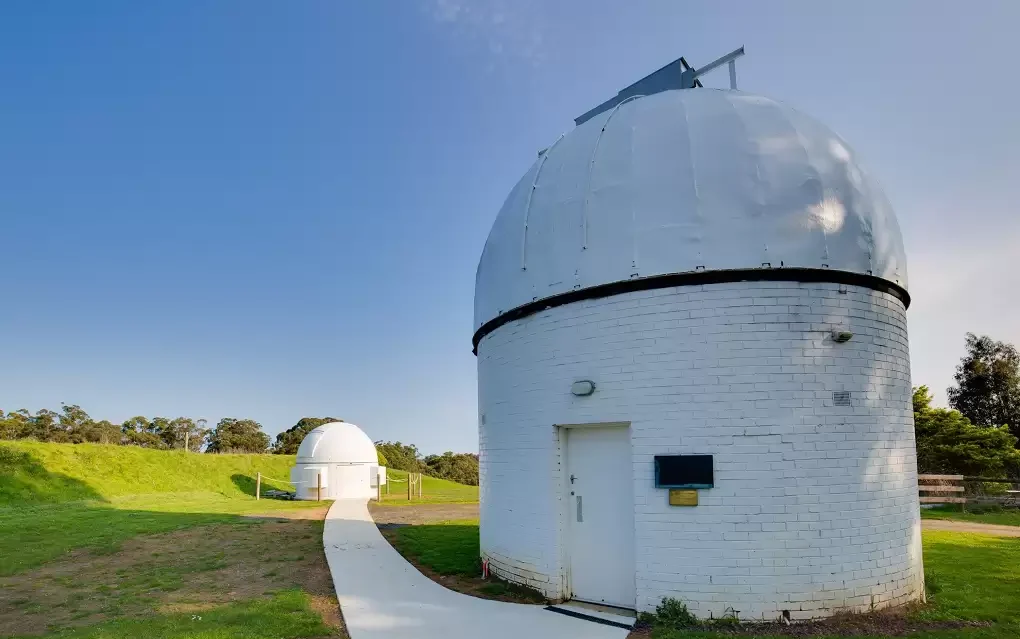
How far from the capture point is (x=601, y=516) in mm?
7520

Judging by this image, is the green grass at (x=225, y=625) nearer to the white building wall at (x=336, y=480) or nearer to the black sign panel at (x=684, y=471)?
the black sign panel at (x=684, y=471)

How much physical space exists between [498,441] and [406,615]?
2784 mm

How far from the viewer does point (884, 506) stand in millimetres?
6992

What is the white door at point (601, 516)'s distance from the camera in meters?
7.29

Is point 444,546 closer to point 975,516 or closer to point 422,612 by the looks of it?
point 422,612

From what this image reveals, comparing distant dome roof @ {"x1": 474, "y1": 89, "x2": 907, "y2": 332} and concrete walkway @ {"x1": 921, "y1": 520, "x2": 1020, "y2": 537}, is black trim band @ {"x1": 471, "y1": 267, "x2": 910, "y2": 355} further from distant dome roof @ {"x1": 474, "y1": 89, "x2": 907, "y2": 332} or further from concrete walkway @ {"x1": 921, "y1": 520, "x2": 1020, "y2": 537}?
concrete walkway @ {"x1": 921, "y1": 520, "x2": 1020, "y2": 537}

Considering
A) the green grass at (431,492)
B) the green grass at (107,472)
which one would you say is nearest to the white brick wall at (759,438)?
the green grass at (431,492)

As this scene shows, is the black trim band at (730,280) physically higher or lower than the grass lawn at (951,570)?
higher

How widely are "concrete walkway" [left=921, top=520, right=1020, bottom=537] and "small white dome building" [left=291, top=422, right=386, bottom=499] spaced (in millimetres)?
22344

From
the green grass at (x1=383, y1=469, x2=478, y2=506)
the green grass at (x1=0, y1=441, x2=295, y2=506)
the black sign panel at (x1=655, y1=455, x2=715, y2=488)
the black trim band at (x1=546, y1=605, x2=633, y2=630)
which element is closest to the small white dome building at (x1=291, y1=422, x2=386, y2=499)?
the green grass at (x1=383, y1=469, x2=478, y2=506)

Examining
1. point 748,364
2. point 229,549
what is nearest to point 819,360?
point 748,364

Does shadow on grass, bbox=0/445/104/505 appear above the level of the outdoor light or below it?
below

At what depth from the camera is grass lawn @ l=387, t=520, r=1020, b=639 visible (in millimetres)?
6473

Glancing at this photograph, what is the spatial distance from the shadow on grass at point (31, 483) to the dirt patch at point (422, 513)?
11547mm
